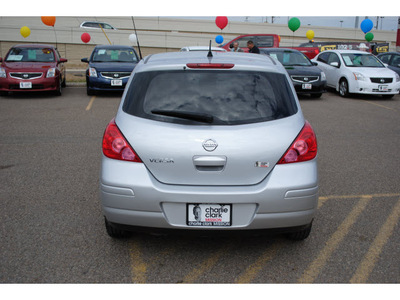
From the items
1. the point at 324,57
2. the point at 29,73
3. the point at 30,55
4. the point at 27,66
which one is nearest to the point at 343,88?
the point at 324,57

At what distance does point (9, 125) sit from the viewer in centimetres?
917

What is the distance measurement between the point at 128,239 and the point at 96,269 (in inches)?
23.6

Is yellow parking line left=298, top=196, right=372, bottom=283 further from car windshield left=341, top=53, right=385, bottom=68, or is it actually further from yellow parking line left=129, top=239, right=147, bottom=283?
car windshield left=341, top=53, right=385, bottom=68

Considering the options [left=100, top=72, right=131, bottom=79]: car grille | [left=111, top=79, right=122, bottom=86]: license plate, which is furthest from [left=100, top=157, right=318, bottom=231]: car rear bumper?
[left=100, top=72, right=131, bottom=79]: car grille

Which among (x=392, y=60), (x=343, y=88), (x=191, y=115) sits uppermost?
(x=191, y=115)

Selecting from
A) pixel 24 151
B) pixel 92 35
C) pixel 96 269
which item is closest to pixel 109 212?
pixel 96 269

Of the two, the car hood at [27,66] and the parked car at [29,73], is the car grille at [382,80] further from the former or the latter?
the car hood at [27,66]

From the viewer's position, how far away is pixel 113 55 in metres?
14.3

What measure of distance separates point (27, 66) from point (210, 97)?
11350 millimetres

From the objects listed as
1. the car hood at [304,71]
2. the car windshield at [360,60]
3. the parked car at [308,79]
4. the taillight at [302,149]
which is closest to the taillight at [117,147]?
the taillight at [302,149]

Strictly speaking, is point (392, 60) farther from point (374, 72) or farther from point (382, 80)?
point (382, 80)

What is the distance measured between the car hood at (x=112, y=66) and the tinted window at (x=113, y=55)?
50cm

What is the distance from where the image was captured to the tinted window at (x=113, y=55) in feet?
46.4

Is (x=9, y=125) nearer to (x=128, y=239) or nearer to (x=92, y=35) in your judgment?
(x=128, y=239)
